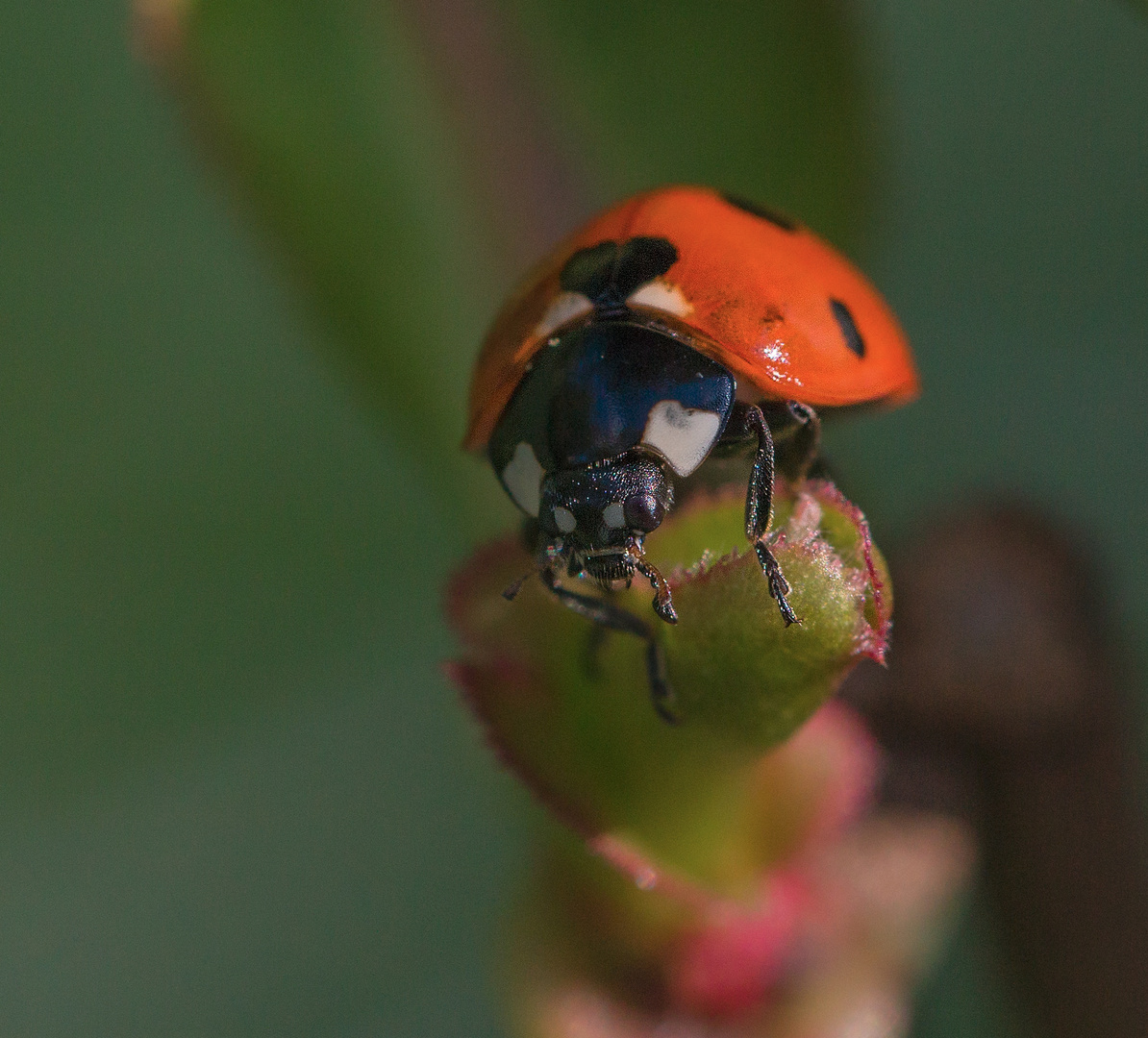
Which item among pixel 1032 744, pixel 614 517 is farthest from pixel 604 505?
pixel 1032 744

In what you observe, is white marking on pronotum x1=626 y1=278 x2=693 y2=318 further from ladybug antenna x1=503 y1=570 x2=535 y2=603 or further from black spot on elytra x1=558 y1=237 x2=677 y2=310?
ladybug antenna x1=503 y1=570 x2=535 y2=603

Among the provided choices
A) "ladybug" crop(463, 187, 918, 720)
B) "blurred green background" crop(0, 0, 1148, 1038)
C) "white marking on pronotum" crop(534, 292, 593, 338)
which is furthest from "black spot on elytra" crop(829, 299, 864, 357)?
"blurred green background" crop(0, 0, 1148, 1038)

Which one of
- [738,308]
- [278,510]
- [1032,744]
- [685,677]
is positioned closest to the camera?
[685,677]

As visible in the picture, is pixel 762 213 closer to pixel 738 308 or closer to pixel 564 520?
pixel 738 308

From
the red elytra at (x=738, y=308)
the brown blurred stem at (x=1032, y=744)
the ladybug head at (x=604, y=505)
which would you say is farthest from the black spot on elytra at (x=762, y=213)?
the brown blurred stem at (x=1032, y=744)

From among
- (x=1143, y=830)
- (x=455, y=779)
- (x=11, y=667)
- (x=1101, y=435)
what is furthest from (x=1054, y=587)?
(x=11, y=667)

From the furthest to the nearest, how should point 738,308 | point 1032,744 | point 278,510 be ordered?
point 278,510
point 1032,744
point 738,308
